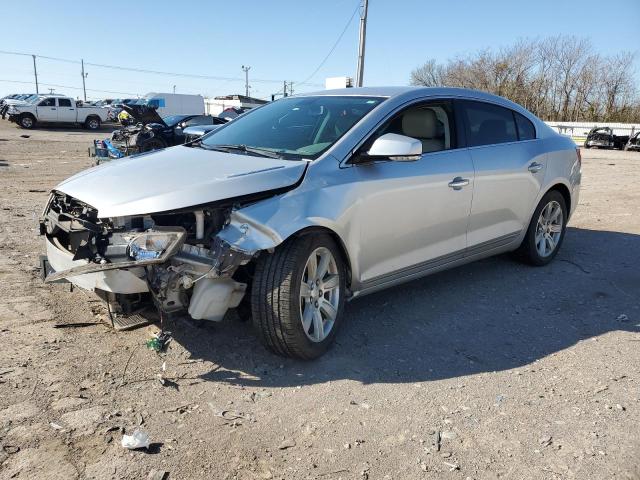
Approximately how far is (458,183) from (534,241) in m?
1.66

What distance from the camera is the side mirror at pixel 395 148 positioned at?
3.54 meters

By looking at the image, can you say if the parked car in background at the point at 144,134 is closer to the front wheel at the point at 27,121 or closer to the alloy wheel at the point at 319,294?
the alloy wheel at the point at 319,294

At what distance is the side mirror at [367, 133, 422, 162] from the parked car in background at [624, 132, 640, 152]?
32045mm

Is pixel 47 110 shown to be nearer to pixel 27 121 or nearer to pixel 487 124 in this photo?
pixel 27 121

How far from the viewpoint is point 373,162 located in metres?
3.75

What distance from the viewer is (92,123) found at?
34781 millimetres

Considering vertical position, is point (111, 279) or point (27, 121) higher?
point (111, 279)

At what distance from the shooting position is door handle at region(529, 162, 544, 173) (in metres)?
5.19

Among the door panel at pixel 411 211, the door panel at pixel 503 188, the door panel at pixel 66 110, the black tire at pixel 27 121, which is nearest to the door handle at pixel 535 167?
the door panel at pixel 503 188

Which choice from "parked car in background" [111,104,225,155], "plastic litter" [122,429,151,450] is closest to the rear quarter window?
"plastic litter" [122,429,151,450]

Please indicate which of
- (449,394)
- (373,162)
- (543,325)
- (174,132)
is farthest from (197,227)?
(174,132)

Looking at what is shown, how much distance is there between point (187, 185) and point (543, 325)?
2.91 meters

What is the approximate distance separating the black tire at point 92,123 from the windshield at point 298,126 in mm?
33331

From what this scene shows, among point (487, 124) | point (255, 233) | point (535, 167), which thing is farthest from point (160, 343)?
point (535, 167)
